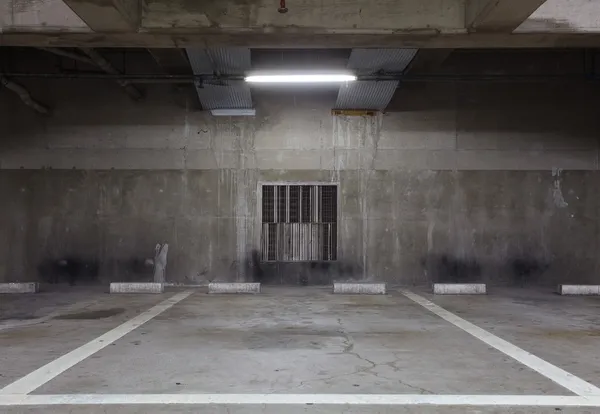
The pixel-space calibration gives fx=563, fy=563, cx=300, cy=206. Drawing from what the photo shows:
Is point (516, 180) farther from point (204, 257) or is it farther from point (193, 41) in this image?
point (193, 41)

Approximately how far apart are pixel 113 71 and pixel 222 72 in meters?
2.62

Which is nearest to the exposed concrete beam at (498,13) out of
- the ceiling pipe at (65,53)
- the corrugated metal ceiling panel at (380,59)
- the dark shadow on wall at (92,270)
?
the corrugated metal ceiling panel at (380,59)

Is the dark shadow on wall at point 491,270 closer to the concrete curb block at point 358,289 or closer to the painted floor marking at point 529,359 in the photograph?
the concrete curb block at point 358,289

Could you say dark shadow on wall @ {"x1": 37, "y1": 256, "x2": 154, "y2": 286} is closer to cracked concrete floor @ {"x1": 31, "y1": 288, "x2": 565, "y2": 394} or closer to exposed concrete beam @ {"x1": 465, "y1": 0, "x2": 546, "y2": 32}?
cracked concrete floor @ {"x1": 31, "y1": 288, "x2": 565, "y2": 394}

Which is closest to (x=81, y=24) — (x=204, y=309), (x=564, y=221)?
(x=204, y=309)

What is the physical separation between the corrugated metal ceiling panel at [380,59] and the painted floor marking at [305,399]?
6.92 meters

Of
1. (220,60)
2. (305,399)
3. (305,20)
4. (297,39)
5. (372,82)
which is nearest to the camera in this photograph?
(305,399)

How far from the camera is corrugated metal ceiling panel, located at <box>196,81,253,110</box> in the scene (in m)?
12.1

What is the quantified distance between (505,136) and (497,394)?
9.70 metres

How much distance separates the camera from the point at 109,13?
731 centimetres

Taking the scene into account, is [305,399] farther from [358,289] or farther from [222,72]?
[222,72]

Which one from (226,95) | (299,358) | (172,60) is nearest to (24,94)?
(172,60)

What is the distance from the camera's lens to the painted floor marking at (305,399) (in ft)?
15.9

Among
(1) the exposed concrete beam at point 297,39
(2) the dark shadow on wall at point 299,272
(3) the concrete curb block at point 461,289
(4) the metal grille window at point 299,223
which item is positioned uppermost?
(1) the exposed concrete beam at point 297,39
